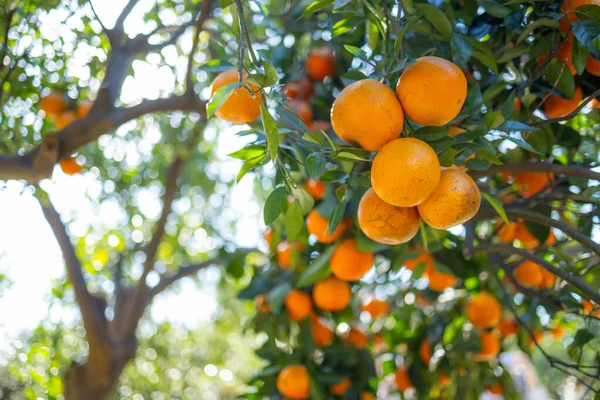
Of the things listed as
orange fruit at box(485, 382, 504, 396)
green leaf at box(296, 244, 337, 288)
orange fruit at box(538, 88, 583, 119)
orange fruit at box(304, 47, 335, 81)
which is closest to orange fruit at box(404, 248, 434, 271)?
green leaf at box(296, 244, 337, 288)

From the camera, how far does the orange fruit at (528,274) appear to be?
2082mm

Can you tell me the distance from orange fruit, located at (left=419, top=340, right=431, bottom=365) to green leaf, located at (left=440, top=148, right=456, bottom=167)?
1576 mm

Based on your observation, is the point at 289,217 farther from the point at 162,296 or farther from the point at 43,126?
the point at 162,296

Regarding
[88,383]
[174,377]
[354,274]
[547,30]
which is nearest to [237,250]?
[354,274]

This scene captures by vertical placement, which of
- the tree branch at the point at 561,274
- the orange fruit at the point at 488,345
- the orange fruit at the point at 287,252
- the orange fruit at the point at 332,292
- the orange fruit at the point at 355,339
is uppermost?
the tree branch at the point at 561,274

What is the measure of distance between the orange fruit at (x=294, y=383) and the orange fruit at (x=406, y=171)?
121 cm

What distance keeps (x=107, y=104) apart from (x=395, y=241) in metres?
1.28

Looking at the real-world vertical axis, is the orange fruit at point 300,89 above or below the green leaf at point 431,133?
below

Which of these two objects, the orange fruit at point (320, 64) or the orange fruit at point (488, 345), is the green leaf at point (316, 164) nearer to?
the orange fruit at point (320, 64)

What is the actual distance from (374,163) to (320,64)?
140 cm

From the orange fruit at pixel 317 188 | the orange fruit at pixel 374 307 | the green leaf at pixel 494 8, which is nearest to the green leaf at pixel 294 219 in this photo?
the orange fruit at pixel 317 188

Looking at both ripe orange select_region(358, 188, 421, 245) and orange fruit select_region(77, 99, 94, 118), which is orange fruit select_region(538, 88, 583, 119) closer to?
ripe orange select_region(358, 188, 421, 245)

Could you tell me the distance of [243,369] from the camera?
6.86 metres

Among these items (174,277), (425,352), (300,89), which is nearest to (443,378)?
(425,352)
